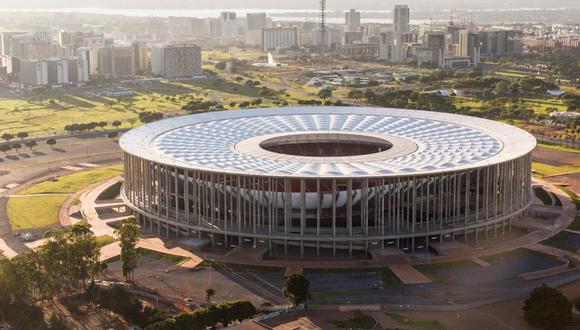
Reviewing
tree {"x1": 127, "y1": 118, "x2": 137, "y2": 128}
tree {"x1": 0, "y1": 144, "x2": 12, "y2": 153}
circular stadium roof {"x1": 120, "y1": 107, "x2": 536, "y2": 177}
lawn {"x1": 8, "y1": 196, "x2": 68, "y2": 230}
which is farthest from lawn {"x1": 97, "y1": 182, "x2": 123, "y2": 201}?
tree {"x1": 127, "y1": 118, "x2": 137, "y2": 128}

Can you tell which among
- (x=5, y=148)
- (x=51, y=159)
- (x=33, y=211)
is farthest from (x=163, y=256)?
(x=5, y=148)

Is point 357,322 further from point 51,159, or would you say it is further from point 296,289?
point 51,159

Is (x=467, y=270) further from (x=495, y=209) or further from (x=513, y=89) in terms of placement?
(x=513, y=89)

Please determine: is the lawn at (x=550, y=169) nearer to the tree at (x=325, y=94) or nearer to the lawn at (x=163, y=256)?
the lawn at (x=163, y=256)

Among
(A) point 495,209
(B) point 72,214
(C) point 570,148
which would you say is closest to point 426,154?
(A) point 495,209

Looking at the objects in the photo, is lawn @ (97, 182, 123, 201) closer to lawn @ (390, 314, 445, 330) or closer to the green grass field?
the green grass field

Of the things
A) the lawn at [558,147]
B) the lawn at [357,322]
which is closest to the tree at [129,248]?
the lawn at [357,322]
